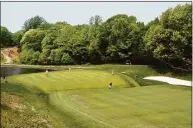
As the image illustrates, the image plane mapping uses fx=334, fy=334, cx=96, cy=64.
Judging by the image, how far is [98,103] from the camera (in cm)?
3606

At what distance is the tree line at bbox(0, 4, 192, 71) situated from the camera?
235ft

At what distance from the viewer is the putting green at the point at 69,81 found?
4883 cm

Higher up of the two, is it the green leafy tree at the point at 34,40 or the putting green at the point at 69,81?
the green leafy tree at the point at 34,40

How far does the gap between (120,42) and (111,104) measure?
2354 inches

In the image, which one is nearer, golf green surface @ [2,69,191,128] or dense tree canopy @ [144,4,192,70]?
golf green surface @ [2,69,191,128]

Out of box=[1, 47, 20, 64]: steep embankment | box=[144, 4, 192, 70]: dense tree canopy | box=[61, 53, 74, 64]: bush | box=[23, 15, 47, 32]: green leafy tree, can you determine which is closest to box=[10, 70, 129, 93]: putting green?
box=[144, 4, 192, 70]: dense tree canopy

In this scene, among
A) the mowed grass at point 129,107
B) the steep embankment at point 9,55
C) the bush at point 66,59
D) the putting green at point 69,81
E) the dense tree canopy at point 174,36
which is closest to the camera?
the mowed grass at point 129,107

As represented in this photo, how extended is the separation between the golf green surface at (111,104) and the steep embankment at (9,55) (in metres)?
74.6

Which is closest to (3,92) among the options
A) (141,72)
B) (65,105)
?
(65,105)

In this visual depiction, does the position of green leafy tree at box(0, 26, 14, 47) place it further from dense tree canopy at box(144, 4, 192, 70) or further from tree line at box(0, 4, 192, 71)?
dense tree canopy at box(144, 4, 192, 70)

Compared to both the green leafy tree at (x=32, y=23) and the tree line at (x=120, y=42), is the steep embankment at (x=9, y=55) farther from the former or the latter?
the green leafy tree at (x=32, y=23)

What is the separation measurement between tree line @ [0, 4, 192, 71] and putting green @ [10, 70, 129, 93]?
1854 centimetres

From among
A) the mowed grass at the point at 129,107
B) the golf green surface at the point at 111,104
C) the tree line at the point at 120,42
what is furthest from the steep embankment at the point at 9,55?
the mowed grass at the point at 129,107

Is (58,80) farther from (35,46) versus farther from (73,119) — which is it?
(35,46)
